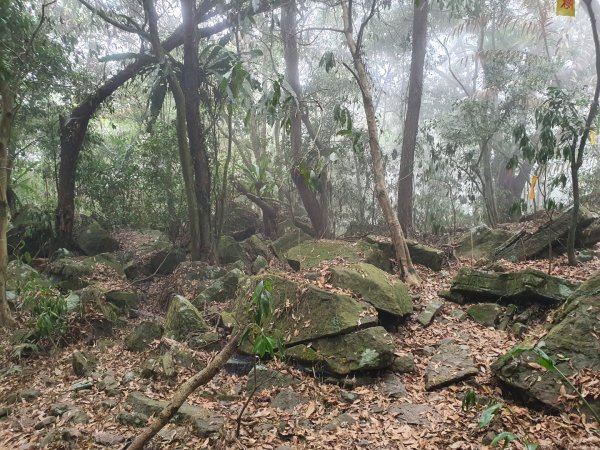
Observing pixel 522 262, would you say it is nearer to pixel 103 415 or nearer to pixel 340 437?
pixel 340 437

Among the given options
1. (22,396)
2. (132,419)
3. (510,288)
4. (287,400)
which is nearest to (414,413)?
(287,400)

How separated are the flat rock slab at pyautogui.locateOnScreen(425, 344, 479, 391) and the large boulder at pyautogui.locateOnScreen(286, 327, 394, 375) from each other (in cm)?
50

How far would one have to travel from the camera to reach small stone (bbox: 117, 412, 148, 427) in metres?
4.12

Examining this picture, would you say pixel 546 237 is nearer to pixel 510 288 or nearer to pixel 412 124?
pixel 510 288

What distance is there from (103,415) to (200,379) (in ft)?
6.02

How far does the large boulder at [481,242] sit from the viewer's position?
865 centimetres

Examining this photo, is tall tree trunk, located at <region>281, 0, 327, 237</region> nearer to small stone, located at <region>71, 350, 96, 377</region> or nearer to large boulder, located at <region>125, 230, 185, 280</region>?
large boulder, located at <region>125, 230, 185, 280</region>

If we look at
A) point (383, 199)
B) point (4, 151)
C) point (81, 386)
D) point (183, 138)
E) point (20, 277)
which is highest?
point (183, 138)

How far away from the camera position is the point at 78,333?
6484 millimetres

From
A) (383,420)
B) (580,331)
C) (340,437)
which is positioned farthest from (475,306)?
(340,437)

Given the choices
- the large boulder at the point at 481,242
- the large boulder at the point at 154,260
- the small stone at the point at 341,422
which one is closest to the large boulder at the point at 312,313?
the small stone at the point at 341,422

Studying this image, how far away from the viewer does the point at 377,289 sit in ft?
Answer: 19.3

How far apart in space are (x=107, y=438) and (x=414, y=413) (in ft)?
9.60

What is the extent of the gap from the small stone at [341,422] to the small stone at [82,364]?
325 centimetres
